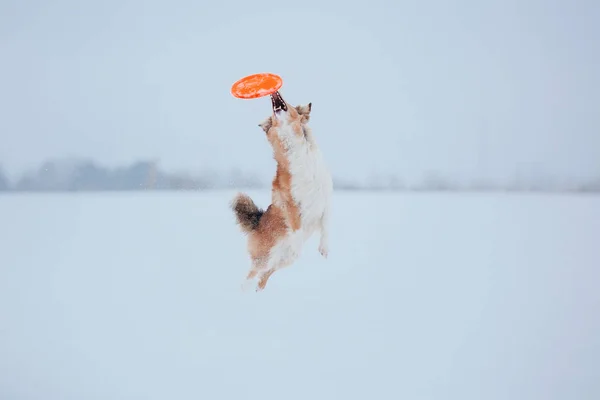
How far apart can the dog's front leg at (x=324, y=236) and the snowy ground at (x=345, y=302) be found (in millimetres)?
49

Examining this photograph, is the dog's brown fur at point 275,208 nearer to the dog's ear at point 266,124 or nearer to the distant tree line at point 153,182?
the dog's ear at point 266,124

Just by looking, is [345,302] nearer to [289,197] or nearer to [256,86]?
[289,197]

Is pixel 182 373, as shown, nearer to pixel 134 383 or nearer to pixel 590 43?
pixel 134 383

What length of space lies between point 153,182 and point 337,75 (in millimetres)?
713

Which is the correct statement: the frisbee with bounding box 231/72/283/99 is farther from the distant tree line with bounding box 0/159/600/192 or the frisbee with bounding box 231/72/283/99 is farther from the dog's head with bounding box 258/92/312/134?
the distant tree line with bounding box 0/159/600/192

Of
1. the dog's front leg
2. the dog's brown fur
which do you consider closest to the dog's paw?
the dog's front leg

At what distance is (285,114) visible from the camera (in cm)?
185

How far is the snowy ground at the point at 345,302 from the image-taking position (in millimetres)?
1926

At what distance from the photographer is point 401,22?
1966mm

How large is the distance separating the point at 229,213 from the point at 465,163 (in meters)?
0.82

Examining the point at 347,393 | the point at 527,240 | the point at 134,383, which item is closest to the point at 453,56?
the point at 527,240

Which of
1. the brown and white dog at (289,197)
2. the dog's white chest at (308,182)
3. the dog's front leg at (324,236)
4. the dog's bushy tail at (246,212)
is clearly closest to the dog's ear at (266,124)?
the brown and white dog at (289,197)

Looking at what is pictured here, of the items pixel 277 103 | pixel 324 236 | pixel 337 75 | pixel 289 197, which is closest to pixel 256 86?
pixel 277 103

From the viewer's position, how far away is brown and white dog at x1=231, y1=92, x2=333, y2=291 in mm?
1846
